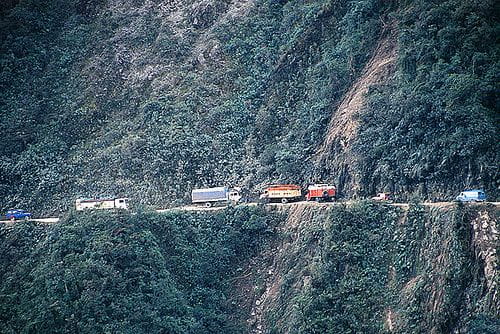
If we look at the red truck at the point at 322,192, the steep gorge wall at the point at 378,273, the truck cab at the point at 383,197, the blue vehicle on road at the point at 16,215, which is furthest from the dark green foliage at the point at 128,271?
the truck cab at the point at 383,197

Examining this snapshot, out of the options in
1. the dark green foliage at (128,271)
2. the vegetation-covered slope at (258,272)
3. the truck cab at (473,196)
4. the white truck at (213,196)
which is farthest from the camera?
the white truck at (213,196)

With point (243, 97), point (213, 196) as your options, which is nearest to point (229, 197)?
point (213, 196)

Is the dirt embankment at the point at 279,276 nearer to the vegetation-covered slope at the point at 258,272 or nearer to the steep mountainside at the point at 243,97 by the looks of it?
the vegetation-covered slope at the point at 258,272

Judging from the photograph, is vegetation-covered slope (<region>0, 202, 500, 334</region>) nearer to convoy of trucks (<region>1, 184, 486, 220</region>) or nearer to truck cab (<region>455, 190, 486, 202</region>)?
convoy of trucks (<region>1, 184, 486, 220</region>)

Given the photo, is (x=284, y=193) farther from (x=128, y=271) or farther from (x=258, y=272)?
(x=128, y=271)

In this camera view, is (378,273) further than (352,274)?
No
